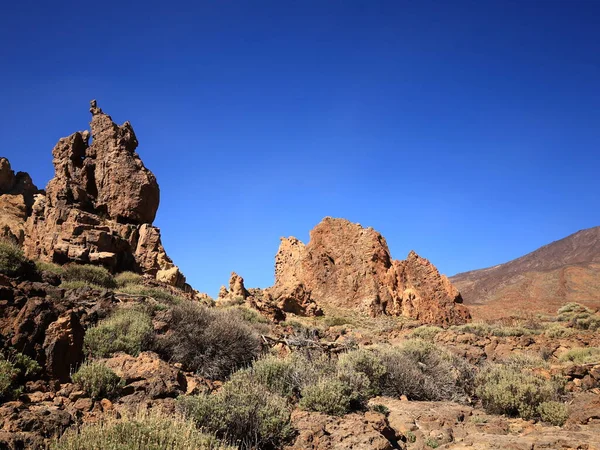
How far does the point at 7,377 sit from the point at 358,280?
29.8 m

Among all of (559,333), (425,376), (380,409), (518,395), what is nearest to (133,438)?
(380,409)

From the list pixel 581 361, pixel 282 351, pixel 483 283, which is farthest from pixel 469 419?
pixel 483 283

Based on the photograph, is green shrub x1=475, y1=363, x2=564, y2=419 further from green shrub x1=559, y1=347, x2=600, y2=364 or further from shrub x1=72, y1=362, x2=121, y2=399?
shrub x1=72, y1=362, x2=121, y2=399

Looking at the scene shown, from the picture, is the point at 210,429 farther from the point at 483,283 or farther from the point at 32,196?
the point at 483,283

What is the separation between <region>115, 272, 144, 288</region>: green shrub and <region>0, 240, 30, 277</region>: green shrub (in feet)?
15.7

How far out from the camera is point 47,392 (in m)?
5.11

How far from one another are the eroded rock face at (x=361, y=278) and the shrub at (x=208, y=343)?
16248mm

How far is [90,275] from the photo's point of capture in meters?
14.1

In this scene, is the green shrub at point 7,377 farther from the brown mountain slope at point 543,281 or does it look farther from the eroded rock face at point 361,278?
the brown mountain slope at point 543,281

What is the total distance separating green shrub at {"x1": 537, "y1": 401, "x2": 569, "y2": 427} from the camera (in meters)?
7.01

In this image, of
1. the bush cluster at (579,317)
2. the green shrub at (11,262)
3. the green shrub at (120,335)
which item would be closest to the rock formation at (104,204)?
the green shrub at (11,262)

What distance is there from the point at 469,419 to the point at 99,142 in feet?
75.3

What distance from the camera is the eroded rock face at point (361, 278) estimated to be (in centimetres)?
2992

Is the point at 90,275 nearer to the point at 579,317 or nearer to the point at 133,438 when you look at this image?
the point at 133,438
